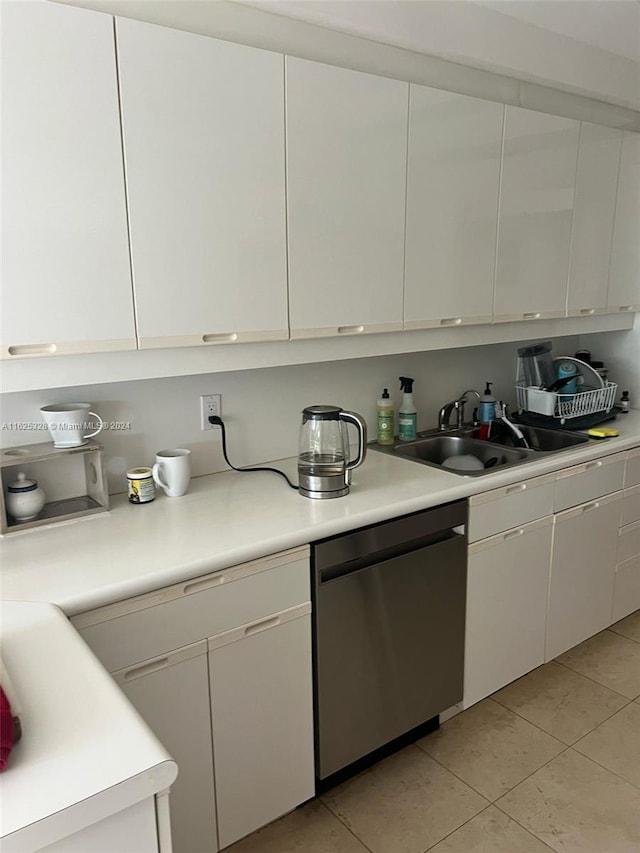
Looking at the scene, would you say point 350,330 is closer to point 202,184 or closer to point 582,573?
point 202,184

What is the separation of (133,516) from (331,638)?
0.66 metres

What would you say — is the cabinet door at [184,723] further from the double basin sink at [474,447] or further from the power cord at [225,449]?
the double basin sink at [474,447]

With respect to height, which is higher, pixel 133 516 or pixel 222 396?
pixel 222 396

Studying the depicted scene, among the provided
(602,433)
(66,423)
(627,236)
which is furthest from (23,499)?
(627,236)

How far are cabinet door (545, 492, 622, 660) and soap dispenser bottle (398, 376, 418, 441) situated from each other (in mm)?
644

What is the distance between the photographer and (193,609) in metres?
1.60

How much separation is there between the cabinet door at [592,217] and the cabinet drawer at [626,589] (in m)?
1.11

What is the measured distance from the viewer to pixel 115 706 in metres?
1.05

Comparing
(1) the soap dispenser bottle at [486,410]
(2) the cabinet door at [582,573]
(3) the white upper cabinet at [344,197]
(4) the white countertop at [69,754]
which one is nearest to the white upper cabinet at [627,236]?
(1) the soap dispenser bottle at [486,410]

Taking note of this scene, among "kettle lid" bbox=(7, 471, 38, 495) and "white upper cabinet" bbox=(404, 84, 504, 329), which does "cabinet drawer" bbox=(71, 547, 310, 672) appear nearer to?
"kettle lid" bbox=(7, 471, 38, 495)

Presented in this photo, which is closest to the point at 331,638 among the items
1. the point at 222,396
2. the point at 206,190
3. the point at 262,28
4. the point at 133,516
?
the point at 133,516

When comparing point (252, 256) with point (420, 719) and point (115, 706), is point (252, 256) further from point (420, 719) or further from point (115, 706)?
point (420, 719)

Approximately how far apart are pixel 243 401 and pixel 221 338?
19.1 inches

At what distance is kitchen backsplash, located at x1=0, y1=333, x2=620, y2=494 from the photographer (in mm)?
1989
